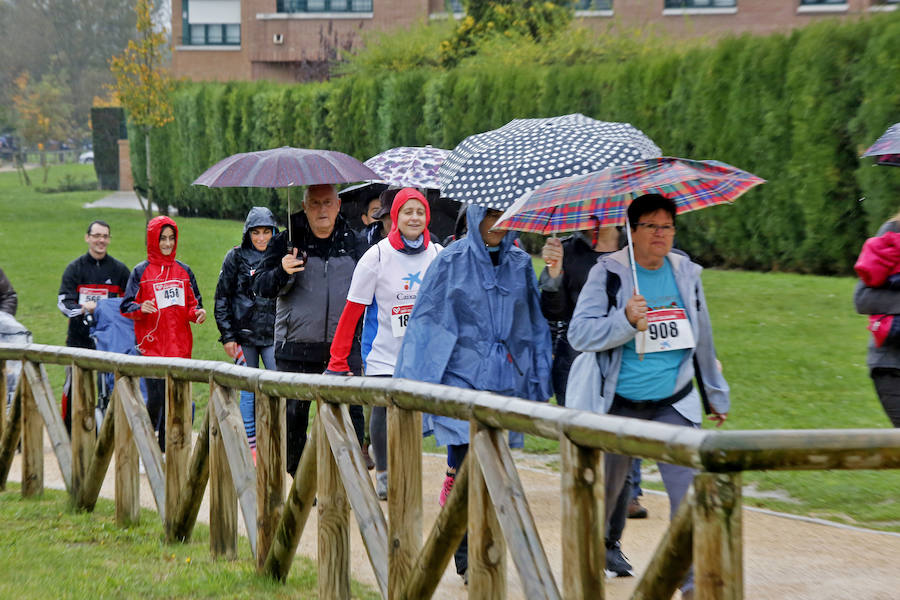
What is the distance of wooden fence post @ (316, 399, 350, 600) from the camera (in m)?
5.33

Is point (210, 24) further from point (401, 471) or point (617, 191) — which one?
point (401, 471)

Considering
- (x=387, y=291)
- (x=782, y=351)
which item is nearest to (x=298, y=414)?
(x=387, y=291)

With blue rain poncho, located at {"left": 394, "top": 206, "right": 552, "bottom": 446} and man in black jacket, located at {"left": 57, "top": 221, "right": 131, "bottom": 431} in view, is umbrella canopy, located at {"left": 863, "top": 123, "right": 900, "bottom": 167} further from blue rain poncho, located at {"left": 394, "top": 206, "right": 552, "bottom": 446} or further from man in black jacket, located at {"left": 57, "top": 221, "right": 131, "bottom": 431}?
man in black jacket, located at {"left": 57, "top": 221, "right": 131, "bottom": 431}

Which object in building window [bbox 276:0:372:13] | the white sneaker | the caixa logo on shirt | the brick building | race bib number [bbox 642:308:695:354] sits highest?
building window [bbox 276:0:372:13]

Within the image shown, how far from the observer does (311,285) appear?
7.62 metres

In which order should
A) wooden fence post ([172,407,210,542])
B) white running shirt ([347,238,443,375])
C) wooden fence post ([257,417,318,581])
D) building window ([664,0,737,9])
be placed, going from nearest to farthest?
wooden fence post ([257,417,318,581]) < wooden fence post ([172,407,210,542]) < white running shirt ([347,238,443,375]) < building window ([664,0,737,9])

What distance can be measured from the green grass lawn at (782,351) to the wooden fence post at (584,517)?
3703mm

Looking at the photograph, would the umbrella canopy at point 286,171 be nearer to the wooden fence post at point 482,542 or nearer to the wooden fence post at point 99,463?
the wooden fence post at point 99,463

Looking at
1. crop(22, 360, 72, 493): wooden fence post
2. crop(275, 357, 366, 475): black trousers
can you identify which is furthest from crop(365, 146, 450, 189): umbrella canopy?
crop(22, 360, 72, 493): wooden fence post

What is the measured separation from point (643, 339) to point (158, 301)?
5221mm

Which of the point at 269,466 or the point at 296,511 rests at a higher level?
the point at 269,466

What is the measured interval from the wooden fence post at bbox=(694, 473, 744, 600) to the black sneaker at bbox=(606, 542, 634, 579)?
9.12ft

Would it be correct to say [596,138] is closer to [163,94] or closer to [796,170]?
[796,170]

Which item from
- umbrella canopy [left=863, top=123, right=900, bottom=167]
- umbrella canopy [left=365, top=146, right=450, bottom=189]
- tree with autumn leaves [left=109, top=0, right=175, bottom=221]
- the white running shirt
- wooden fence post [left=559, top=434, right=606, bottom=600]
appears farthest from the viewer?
tree with autumn leaves [left=109, top=0, right=175, bottom=221]
